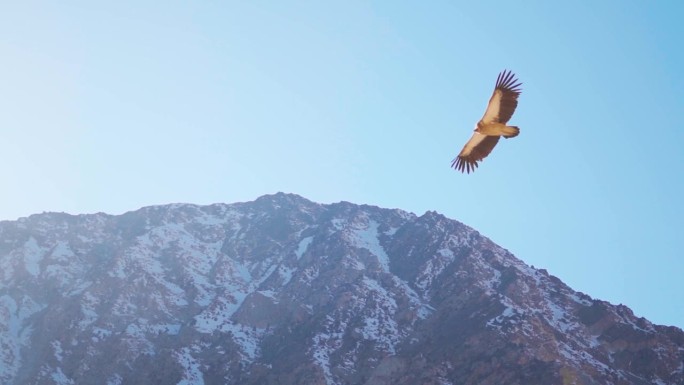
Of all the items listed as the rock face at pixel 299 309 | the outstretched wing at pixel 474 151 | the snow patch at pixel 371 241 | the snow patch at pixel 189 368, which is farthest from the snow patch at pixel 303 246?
the outstretched wing at pixel 474 151

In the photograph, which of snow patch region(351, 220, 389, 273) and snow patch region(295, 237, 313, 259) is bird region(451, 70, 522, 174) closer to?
snow patch region(351, 220, 389, 273)

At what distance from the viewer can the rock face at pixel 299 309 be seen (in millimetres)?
109375

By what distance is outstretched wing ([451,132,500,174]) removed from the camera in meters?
19.5

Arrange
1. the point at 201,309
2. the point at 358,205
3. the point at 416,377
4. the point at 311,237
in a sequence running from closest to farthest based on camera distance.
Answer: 1. the point at 416,377
2. the point at 201,309
3. the point at 311,237
4. the point at 358,205

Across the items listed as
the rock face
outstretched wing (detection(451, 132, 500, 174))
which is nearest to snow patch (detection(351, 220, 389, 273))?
the rock face

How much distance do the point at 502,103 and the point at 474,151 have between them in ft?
6.71

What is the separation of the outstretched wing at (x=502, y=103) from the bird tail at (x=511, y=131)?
0.83ft

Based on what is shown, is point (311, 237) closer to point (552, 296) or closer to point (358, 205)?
point (358, 205)

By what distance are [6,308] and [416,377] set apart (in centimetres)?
8491

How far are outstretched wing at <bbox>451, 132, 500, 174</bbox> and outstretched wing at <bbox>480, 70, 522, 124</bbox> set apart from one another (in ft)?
3.17

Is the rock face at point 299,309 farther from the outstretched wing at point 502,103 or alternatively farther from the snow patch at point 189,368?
the outstretched wing at point 502,103

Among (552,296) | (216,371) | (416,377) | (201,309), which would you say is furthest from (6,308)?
(552,296)

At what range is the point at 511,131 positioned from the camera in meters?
18.0

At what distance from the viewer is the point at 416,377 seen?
339 feet
